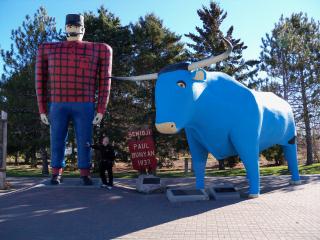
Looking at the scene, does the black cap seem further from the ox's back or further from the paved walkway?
the ox's back

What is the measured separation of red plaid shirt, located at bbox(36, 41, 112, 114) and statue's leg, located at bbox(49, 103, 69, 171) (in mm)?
214

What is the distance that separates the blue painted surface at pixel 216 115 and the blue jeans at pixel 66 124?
2.41 metres

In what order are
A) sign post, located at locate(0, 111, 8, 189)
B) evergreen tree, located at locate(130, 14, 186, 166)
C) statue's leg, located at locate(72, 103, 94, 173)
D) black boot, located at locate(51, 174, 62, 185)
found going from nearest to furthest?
statue's leg, located at locate(72, 103, 94, 173)
black boot, located at locate(51, 174, 62, 185)
sign post, located at locate(0, 111, 8, 189)
evergreen tree, located at locate(130, 14, 186, 166)

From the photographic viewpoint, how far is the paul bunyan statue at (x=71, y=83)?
8.51 m

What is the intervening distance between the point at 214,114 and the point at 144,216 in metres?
2.75

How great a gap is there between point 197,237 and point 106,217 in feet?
6.48

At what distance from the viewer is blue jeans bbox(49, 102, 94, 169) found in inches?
337

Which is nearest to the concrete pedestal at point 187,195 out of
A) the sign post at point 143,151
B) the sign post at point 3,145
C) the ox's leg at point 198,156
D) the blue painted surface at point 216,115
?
the ox's leg at point 198,156

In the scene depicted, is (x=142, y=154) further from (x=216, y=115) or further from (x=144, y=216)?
(x=144, y=216)

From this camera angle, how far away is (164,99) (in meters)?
6.79

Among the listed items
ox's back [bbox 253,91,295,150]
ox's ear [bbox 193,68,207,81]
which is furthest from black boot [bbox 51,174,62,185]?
ox's back [bbox 253,91,295,150]

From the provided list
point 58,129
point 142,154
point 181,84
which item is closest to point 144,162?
point 142,154

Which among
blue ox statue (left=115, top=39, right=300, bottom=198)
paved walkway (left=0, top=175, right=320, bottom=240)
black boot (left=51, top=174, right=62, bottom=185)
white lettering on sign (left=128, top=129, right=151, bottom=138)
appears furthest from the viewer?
white lettering on sign (left=128, top=129, right=151, bottom=138)

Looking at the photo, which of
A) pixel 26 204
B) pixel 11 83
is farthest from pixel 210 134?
pixel 11 83
